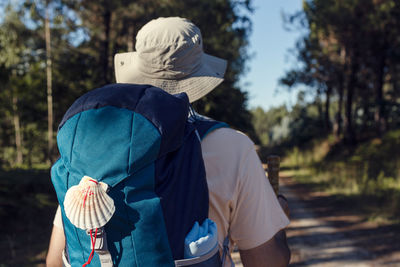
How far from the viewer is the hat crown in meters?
1.42

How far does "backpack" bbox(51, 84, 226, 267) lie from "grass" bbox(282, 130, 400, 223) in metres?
7.54

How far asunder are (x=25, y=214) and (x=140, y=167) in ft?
21.9

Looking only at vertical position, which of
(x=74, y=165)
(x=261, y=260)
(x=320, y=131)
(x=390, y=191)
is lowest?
(x=320, y=131)

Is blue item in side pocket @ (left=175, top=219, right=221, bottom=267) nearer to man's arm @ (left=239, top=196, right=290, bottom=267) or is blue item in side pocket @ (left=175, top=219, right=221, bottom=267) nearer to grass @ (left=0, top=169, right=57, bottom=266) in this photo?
man's arm @ (left=239, top=196, right=290, bottom=267)

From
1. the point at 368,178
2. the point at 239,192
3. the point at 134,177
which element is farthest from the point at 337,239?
the point at 134,177

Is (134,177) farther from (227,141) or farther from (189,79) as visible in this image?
(189,79)

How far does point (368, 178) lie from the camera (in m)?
11.1

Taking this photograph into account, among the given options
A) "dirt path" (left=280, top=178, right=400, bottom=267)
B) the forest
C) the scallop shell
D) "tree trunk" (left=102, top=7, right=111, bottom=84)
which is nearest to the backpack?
the scallop shell

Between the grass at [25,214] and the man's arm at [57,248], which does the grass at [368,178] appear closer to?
the grass at [25,214]

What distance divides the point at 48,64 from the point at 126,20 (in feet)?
9.60

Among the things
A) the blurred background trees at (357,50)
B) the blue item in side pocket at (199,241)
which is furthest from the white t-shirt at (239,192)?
the blurred background trees at (357,50)

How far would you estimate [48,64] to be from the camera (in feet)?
30.8

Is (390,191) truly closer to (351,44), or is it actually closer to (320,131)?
(351,44)

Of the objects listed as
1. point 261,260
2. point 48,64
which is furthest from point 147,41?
point 48,64
